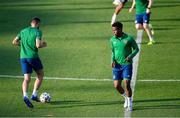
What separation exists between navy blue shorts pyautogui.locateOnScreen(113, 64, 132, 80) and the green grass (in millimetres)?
828

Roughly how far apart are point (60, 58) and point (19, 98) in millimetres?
4858

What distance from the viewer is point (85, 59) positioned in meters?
19.9

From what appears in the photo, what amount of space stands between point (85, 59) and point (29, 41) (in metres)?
5.56

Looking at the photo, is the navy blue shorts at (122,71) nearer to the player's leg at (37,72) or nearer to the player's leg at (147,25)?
the player's leg at (37,72)

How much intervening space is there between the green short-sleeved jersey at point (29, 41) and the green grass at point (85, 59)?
1.29 m

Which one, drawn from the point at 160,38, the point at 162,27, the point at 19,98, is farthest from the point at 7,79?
the point at 162,27

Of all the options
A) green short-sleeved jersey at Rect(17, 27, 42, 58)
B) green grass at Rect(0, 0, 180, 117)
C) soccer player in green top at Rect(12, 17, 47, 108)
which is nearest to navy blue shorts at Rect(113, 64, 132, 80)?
green grass at Rect(0, 0, 180, 117)

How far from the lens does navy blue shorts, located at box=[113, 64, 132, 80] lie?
14.0 metres

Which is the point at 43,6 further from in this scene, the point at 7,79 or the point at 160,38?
the point at 7,79

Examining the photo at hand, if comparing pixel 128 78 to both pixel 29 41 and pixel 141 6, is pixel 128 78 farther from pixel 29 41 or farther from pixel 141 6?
pixel 141 6

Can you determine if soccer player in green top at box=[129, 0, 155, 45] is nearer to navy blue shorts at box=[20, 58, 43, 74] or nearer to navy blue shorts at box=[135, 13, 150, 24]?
navy blue shorts at box=[135, 13, 150, 24]

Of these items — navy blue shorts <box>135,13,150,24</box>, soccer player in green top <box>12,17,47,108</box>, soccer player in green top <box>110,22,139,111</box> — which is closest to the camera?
soccer player in green top <box>110,22,139,111</box>

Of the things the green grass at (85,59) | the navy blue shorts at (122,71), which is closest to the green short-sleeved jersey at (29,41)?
the green grass at (85,59)

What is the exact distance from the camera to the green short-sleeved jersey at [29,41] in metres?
14.5
